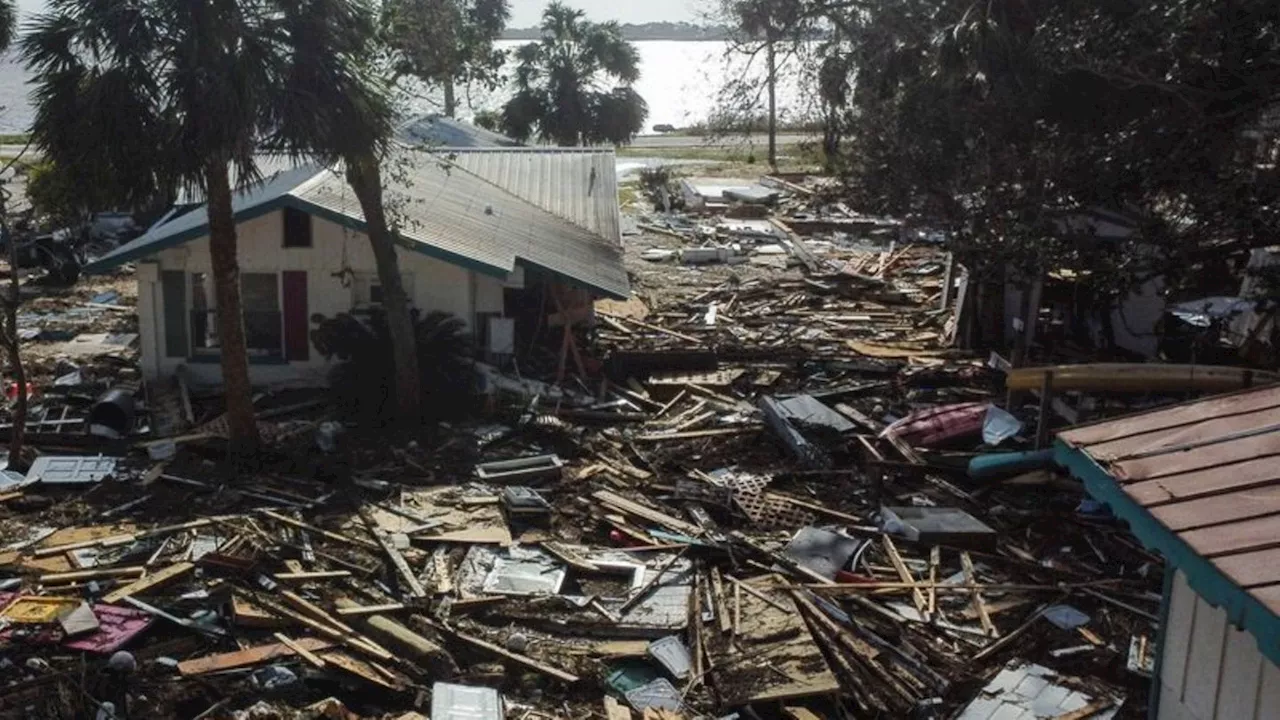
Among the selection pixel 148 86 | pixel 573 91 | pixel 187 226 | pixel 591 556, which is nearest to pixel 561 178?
pixel 187 226

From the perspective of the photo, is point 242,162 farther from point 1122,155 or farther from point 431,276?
point 1122,155

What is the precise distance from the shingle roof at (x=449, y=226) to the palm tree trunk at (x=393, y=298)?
536mm

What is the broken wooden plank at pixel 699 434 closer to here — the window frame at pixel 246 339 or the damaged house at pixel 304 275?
the damaged house at pixel 304 275

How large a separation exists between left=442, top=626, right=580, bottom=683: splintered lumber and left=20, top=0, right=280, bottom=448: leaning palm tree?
6.84 meters

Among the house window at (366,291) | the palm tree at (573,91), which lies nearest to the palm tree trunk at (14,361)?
the house window at (366,291)

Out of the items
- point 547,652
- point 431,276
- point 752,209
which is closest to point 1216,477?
point 547,652

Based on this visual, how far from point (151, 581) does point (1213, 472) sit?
427 inches

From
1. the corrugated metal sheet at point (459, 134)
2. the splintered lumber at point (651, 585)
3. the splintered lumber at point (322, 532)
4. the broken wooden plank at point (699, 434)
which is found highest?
the corrugated metal sheet at point (459, 134)

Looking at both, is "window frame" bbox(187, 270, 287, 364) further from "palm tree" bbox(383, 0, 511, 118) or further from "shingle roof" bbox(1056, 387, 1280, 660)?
"shingle roof" bbox(1056, 387, 1280, 660)

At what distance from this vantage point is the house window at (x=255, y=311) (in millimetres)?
22328

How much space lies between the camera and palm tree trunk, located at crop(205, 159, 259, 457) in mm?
16844

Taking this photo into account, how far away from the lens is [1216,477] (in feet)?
20.8

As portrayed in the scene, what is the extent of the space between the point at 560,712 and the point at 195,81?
8932mm

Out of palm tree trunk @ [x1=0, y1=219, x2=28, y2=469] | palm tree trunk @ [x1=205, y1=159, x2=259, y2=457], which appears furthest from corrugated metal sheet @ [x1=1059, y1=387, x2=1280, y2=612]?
palm tree trunk @ [x1=0, y1=219, x2=28, y2=469]
